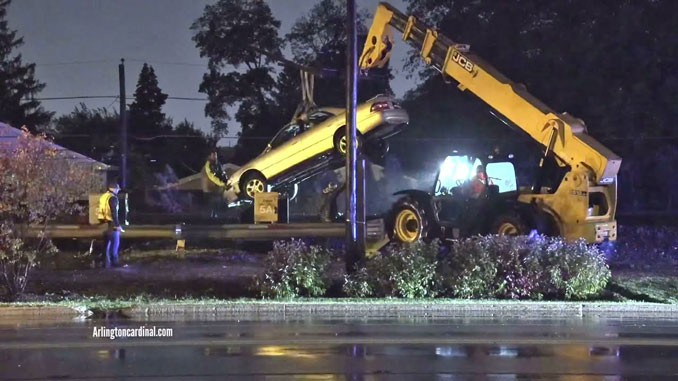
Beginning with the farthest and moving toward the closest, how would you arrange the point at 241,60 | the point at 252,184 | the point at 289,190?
1. the point at 241,60
2. the point at 289,190
3. the point at 252,184

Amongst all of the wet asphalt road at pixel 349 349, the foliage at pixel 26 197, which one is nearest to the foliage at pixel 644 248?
the wet asphalt road at pixel 349 349

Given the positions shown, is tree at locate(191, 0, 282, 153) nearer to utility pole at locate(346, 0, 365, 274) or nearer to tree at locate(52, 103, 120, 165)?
tree at locate(52, 103, 120, 165)

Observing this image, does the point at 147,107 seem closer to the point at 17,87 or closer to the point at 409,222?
the point at 17,87

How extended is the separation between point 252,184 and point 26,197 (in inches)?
360

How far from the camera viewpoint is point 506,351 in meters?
10.0

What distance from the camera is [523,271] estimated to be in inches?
589

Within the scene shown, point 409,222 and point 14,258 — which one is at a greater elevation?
point 409,222

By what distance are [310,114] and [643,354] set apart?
13.5 m

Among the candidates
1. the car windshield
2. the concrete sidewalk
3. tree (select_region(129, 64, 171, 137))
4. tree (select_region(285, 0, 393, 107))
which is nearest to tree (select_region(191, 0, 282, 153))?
tree (select_region(285, 0, 393, 107))

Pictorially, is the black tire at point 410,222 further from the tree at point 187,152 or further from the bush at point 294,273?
the tree at point 187,152

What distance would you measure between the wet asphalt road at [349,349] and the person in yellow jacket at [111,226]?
5943 millimetres

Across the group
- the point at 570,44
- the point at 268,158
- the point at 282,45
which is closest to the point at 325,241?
the point at 268,158

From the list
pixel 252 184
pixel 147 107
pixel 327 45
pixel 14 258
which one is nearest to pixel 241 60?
pixel 327 45

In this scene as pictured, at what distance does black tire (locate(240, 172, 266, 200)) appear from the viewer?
22.9m
